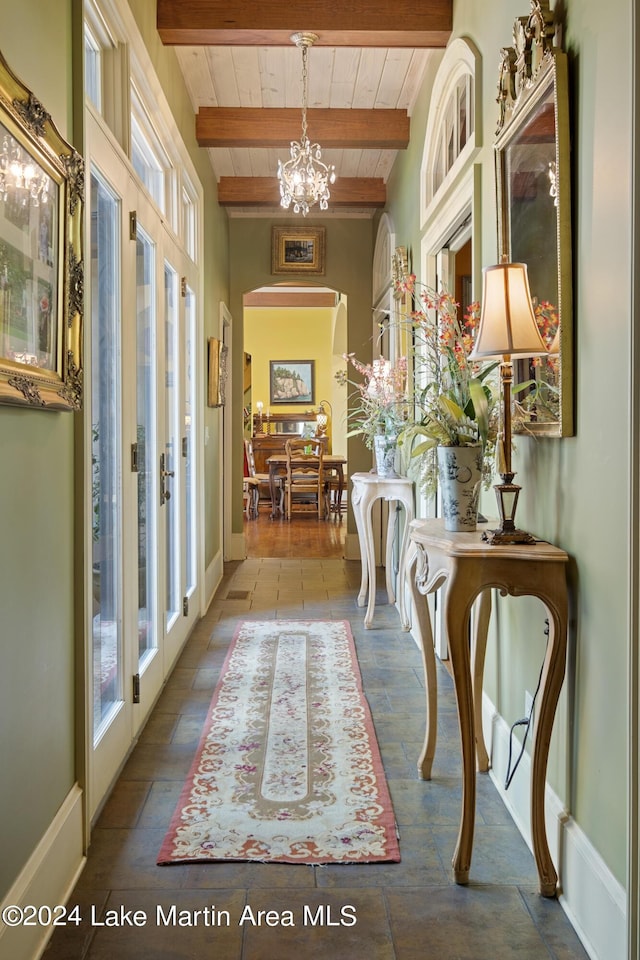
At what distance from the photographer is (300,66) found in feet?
14.1

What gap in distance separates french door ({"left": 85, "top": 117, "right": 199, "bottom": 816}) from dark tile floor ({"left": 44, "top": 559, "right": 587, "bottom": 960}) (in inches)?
6.9

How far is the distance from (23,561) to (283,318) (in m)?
12.1

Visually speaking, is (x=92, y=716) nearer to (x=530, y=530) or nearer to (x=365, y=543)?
(x=530, y=530)

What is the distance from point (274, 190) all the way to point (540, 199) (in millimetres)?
4493

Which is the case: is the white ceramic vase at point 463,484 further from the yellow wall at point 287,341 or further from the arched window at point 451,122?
the yellow wall at point 287,341

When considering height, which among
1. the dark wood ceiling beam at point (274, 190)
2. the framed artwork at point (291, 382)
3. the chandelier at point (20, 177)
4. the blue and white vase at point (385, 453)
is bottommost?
the blue and white vase at point (385, 453)

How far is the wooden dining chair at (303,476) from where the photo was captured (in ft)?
34.0

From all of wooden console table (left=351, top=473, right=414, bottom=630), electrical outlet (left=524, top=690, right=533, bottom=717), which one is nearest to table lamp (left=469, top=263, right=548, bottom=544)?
electrical outlet (left=524, top=690, right=533, bottom=717)

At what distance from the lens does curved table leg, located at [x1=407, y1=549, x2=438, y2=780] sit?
8.61 ft

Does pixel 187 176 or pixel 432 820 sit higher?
pixel 187 176

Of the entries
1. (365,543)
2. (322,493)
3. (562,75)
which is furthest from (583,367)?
(322,493)

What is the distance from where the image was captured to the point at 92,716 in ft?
7.71

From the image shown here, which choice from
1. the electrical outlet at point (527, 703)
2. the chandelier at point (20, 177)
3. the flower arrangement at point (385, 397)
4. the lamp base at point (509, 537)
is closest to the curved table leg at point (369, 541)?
the flower arrangement at point (385, 397)

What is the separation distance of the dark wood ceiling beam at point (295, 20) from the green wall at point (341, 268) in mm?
3693
